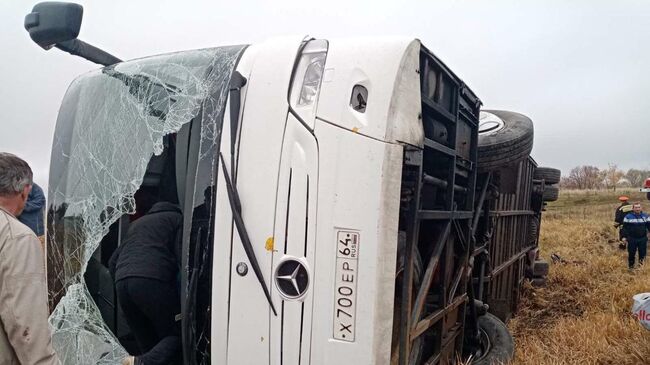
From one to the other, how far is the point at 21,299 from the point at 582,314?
5.30 meters

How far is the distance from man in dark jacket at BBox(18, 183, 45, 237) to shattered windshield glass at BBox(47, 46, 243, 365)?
1773mm

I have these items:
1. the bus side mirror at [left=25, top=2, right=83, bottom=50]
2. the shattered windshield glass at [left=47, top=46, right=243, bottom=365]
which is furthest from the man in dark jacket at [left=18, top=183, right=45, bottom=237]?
the bus side mirror at [left=25, top=2, right=83, bottom=50]

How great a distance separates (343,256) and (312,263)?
12cm

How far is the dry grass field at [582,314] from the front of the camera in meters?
3.54

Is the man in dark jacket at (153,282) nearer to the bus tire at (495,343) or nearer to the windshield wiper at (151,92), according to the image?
the windshield wiper at (151,92)

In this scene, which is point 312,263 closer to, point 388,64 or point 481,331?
point 388,64

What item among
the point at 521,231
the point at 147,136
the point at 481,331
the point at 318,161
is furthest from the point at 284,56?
the point at 521,231

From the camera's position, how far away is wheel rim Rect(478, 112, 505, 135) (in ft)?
12.7

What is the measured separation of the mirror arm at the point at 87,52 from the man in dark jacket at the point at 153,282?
825 mm

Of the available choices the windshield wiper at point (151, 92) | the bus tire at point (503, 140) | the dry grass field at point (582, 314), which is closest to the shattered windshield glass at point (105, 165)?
the windshield wiper at point (151, 92)

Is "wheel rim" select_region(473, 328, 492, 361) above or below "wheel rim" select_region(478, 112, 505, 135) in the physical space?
below

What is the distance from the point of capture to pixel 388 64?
184 cm

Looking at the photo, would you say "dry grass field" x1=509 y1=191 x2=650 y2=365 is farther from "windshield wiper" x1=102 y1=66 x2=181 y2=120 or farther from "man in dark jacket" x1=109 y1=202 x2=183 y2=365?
"windshield wiper" x1=102 y1=66 x2=181 y2=120

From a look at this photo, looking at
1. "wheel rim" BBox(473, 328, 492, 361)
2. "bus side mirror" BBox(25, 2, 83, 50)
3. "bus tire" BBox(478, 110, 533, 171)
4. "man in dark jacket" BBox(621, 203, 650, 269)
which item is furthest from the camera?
"man in dark jacket" BBox(621, 203, 650, 269)
